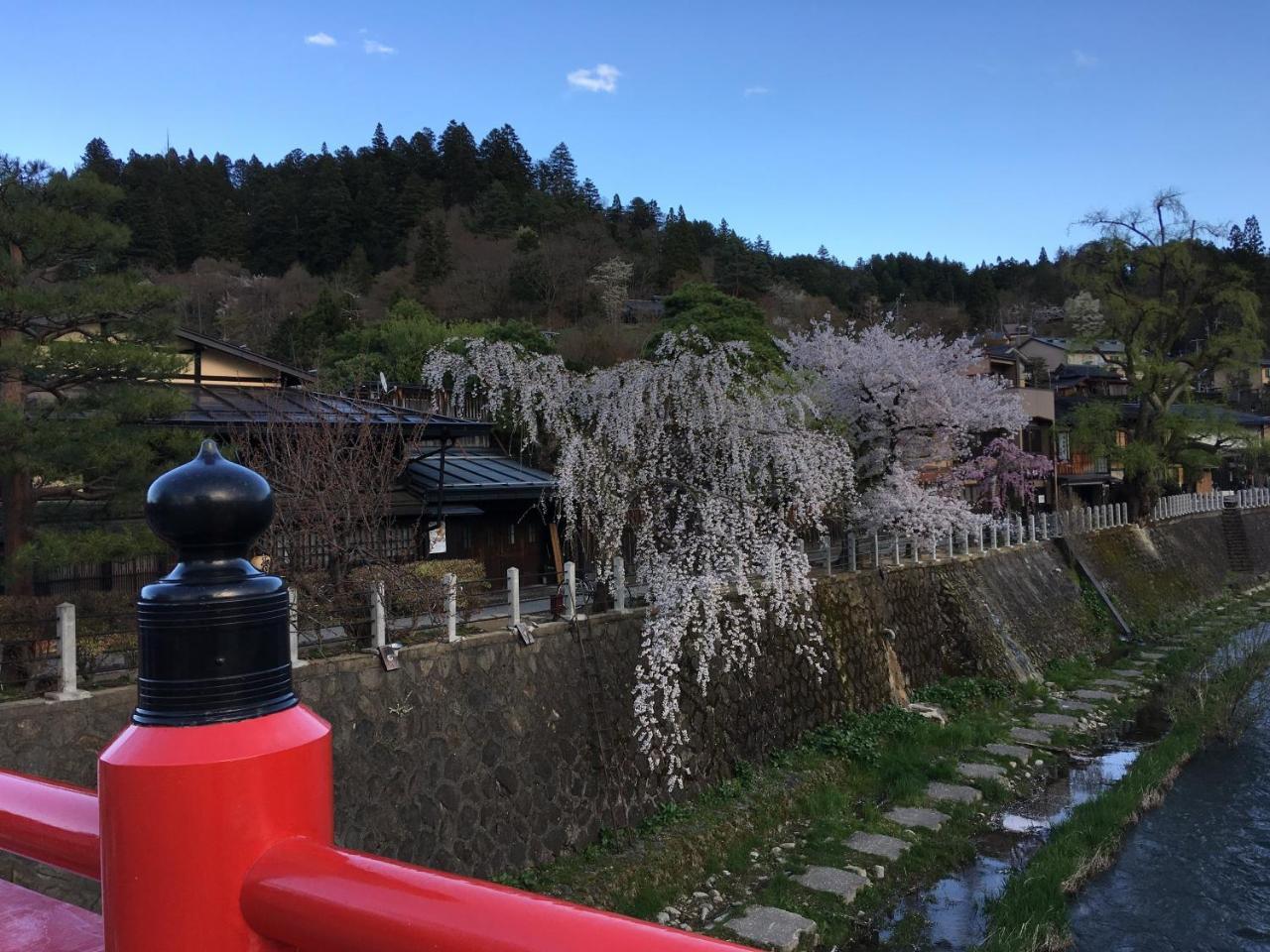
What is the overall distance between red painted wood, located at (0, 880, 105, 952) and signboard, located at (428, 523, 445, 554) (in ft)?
40.6

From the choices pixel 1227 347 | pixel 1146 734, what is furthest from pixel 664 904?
A: pixel 1227 347

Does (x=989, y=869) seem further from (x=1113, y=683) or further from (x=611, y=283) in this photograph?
(x=611, y=283)

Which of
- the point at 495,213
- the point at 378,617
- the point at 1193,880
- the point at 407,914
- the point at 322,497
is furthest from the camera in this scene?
the point at 495,213

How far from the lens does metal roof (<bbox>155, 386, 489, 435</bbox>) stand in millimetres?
12242

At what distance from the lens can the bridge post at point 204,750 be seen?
112 centimetres

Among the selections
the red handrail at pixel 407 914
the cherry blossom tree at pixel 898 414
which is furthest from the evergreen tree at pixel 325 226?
the red handrail at pixel 407 914

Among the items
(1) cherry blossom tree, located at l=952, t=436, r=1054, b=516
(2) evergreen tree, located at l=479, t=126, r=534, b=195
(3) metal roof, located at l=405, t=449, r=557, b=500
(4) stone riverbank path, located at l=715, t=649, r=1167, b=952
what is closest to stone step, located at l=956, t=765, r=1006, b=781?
(4) stone riverbank path, located at l=715, t=649, r=1167, b=952

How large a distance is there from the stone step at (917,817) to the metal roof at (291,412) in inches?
342

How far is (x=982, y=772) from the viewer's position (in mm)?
12531

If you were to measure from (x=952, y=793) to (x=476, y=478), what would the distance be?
32.4ft

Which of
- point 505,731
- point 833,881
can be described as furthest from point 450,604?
point 833,881

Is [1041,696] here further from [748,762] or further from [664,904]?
[664,904]

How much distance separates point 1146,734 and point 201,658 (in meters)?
17.8

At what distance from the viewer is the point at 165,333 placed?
31.1 feet
